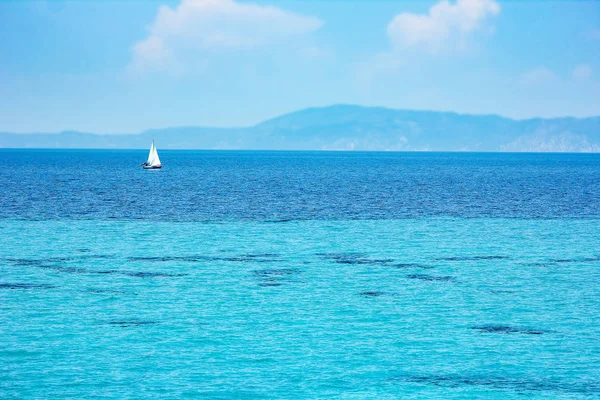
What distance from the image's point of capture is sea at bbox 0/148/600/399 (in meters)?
23.9

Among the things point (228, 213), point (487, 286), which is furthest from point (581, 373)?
point (228, 213)

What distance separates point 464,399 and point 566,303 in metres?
13.4

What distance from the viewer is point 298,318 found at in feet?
102

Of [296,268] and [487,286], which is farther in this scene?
[296,268]

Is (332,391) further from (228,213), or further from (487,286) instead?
(228,213)

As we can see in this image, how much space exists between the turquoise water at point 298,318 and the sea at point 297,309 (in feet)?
Result: 0.31

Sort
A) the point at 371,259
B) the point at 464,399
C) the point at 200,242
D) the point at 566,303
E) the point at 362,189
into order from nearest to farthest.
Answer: the point at 464,399 < the point at 566,303 < the point at 371,259 < the point at 200,242 < the point at 362,189

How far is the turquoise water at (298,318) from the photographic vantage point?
23828mm

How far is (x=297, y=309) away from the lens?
107ft

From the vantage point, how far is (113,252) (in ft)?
155

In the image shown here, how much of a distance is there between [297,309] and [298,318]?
58.7 inches

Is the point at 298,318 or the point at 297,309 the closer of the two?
the point at 298,318

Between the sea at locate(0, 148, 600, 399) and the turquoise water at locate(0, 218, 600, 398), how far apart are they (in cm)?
9

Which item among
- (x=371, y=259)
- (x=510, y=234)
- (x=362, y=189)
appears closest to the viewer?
(x=371, y=259)
